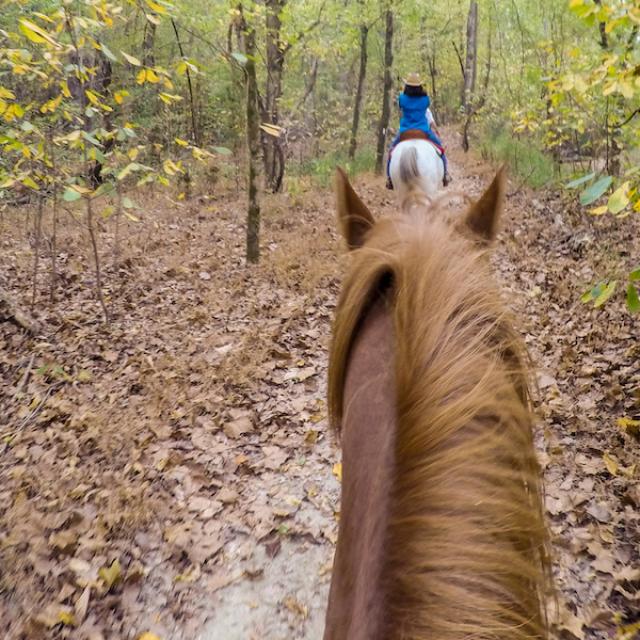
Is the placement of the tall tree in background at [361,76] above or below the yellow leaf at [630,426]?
above

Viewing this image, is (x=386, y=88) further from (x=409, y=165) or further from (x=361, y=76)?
(x=409, y=165)

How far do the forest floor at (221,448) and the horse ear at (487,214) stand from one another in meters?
0.29

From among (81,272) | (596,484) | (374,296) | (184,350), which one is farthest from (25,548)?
(81,272)

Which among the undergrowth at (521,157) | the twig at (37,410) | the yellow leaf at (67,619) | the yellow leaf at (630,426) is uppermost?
the undergrowth at (521,157)

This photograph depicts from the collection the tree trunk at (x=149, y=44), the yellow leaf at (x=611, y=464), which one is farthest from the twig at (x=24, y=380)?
the tree trunk at (x=149, y=44)

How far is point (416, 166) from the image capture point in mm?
7520

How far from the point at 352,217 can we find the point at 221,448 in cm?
281

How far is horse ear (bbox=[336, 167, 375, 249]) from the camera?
1.99 m

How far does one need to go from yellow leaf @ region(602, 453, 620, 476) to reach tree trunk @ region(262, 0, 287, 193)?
926cm

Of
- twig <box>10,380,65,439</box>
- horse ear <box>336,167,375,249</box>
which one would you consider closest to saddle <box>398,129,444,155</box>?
twig <box>10,380,65,439</box>

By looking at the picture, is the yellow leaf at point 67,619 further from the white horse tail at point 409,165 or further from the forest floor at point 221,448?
the white horse tail at point 409,165

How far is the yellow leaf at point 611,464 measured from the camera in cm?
336

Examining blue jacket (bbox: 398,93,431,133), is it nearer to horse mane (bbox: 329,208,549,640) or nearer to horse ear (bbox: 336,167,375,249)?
horse ear (bbox: 336,167,375,249)

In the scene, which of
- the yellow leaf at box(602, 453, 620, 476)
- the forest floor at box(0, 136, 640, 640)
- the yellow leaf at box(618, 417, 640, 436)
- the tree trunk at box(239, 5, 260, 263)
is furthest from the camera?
the tree trunk at box(239, 5, 260, 263)
